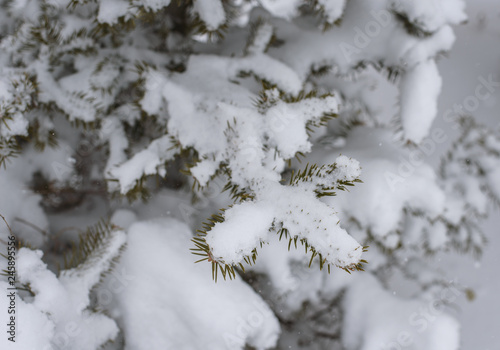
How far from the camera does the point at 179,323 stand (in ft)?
4.78

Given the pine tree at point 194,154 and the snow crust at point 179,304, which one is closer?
the pine tree at point 194,154

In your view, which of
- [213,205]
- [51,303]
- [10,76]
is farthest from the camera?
[213,205]

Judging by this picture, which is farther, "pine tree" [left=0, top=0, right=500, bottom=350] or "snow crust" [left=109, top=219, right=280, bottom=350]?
"snow crust" [left=109, top=219, right=280, bottom=350]

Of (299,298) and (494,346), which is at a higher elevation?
(299,298)

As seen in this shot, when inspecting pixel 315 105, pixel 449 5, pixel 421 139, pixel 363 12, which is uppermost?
pixel 449 5

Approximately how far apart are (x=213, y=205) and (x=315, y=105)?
32.7 inches

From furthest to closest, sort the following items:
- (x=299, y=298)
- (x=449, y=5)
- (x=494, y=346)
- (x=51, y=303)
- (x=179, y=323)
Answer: (x=494, y=346) < (x=299, y=298) < (x=449, y=5) < (x=179, y=323) < (x=51, y=303)

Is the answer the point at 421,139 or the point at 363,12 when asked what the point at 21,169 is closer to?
the point at 363,12

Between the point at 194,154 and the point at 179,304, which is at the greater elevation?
the point at 194,154

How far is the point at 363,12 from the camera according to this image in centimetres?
167

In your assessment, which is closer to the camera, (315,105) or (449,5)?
(315,105)

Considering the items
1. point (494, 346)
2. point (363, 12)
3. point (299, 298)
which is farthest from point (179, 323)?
point (494, 346)

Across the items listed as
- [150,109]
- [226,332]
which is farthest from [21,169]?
[226,332]

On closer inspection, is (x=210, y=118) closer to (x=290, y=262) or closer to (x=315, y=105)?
(x=315, y=105)
